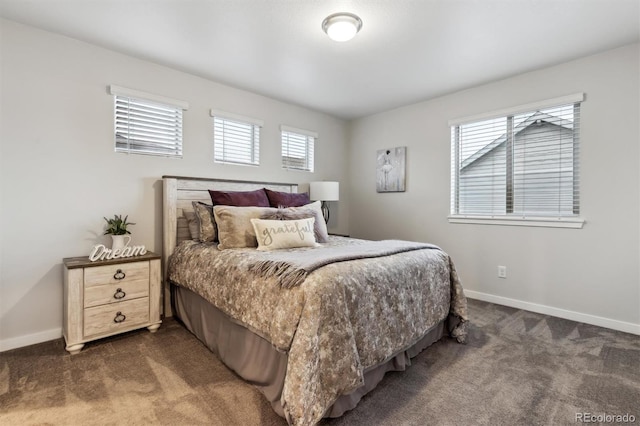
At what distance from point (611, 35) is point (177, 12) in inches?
130

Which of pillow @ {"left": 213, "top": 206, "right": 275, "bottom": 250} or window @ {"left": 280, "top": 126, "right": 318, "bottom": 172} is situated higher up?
window @ {"left": 280, "top": 126, "right": 318, "bottom": 172}

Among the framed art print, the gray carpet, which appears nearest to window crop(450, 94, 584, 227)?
the framed art print

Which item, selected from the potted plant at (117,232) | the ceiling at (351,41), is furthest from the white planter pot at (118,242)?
the ceiling at (351,41)

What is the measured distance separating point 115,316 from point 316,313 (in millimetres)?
1820

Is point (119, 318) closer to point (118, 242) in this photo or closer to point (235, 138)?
point (118, 242)

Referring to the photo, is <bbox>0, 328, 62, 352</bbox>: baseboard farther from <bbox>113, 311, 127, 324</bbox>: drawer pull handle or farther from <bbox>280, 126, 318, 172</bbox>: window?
<bbox>280, 126, 318, 172</bbox>: window

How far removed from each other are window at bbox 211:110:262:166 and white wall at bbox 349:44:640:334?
1.94 meters

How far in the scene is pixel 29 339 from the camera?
227cm

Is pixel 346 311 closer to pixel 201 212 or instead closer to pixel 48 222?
pixel 201 212

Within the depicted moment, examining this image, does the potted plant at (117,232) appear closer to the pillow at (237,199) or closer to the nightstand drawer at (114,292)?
the nightstand drawer at (114,292)

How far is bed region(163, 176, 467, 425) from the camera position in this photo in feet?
4.47

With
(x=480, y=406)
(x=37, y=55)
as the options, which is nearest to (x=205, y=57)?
(x=37, y=55)

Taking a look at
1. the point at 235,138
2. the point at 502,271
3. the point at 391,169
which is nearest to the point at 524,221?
the point at 502,271

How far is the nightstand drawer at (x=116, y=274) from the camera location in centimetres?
218
